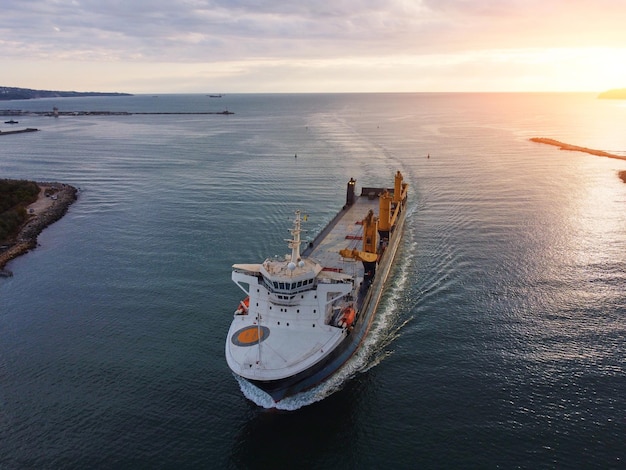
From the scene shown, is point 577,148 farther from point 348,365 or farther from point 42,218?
point 42,218

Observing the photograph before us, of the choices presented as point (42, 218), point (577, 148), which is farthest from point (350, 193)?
point (577, 148)

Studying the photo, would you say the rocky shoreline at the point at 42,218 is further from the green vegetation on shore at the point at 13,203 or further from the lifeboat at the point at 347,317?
the lifeboat at the point at 347,317

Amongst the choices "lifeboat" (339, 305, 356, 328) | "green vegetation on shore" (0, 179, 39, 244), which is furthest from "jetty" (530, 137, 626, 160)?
"green vegetation on shore" (0, 179, 39, 244)

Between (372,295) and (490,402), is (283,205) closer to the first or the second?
(372,295)

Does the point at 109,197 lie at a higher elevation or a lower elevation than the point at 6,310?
higher

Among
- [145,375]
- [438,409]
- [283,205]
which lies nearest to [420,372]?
[438,409]
